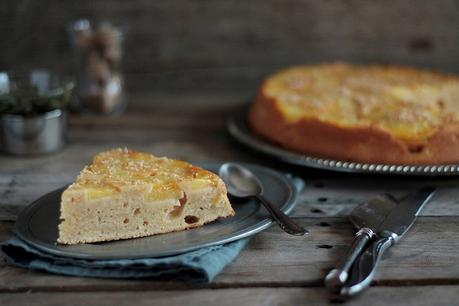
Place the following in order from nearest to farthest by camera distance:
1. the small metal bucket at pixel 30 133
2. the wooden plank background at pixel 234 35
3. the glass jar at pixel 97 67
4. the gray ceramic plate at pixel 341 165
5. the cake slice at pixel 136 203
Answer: the cake slice at pixel 136 203
the gray ceramic plate at pixel 341 165
the small metal bucket at pixel 30 133
the glass jar at pixel 97 67
the wooden plank background at pixel 234 35

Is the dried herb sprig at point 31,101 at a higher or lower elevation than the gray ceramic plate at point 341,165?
higher

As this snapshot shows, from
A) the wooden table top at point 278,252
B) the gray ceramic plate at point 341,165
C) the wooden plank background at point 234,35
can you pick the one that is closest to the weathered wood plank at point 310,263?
the wooden table top at point 278,252

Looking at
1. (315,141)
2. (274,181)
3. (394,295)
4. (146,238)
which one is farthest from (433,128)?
(146,238)

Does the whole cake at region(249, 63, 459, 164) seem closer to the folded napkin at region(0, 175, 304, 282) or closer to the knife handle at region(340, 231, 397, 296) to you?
the knife handle at region(340, 231, 397, 296)

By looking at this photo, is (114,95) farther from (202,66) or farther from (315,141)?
(315,141)

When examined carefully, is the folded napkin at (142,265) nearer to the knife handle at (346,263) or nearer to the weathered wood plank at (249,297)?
the weathered wood plank at (249,297)

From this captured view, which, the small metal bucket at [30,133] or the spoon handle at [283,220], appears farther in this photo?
the small metal bucket at [30,133]

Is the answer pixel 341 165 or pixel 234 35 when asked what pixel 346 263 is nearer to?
pixel 341 165

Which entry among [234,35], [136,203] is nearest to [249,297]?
[136,203]
